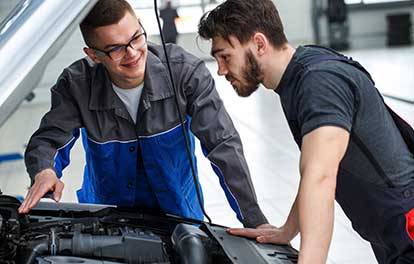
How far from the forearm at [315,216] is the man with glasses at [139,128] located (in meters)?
0.61

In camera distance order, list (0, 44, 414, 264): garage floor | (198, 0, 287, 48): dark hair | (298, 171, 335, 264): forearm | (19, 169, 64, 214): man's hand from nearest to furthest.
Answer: (298, 171, 335, 264): forearm, (198, 0, 287, 48): dark hair, (19, 169, 64, 214): man's hand, (0, 44, 414, 264): garage floor

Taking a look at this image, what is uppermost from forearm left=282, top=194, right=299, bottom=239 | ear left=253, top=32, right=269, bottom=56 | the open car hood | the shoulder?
the open car hood

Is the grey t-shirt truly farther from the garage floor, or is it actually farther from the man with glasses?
the garage floor

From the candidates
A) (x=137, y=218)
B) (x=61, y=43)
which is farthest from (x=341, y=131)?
(x=137, y=218)

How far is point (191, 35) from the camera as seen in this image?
1325 centimetres

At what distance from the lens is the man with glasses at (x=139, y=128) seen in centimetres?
199

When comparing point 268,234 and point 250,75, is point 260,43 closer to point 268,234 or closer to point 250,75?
point 250,75

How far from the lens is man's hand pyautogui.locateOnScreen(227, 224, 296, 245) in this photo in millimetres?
1716

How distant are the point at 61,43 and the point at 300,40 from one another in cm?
1278

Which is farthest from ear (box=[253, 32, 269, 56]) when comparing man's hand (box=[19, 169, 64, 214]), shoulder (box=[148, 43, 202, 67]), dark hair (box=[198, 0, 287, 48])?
man's hand (box=[19, 169, 64, 214])

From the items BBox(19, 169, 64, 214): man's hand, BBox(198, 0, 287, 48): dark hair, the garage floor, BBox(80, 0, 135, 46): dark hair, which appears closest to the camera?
BBox(198, 0, 287, 48): dark hair

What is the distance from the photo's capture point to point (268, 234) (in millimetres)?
1749

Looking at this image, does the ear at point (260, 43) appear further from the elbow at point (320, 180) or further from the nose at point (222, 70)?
the elbow at point (320, 180)

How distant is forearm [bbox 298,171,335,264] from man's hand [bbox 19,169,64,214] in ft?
2.63
